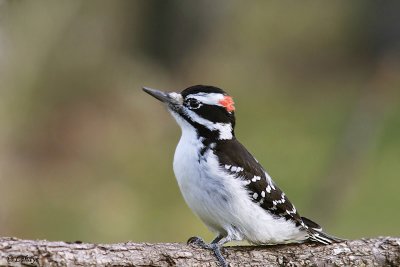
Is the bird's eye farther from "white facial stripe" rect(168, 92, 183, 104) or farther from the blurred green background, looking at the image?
the blurred green background

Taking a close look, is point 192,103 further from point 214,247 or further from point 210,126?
point 214,247

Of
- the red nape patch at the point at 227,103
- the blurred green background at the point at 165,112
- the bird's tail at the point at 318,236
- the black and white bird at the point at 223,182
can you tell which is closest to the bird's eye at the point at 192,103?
the black and white bird at the point at 223,182

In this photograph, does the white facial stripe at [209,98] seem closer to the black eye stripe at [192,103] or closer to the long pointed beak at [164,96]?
the black eye stripe at [192,103]

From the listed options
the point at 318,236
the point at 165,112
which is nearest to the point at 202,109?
the point at 318,236

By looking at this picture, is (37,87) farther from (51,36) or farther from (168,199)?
(168,199)

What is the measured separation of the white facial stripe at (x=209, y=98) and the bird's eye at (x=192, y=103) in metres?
0.03

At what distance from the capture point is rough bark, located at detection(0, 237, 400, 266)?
5.48m

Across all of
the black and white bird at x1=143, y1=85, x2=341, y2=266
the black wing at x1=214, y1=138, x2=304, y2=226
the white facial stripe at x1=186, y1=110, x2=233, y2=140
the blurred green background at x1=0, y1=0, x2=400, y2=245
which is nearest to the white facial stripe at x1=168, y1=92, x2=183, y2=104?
the black and white bird at x1=143, y1=85, x2=341, y2=266

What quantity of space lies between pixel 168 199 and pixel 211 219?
889 centimetres

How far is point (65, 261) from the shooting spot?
5543mm

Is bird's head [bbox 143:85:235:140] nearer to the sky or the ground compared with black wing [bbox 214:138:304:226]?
nearer to the sky

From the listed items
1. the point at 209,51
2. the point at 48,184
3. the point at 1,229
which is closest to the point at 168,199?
the point at 48,184

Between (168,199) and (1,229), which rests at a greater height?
(168,199)

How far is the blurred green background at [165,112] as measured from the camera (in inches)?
556
